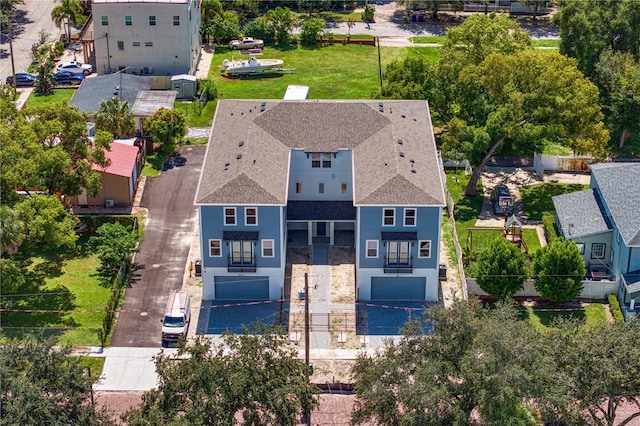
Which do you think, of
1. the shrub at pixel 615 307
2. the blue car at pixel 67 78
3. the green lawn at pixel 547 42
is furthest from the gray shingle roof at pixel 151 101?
the shrub at pixel 615 307

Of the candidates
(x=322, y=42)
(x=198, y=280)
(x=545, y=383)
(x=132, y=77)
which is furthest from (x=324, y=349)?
(x=322, y=42)

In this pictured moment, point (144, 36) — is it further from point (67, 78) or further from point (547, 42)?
point (547, 42)

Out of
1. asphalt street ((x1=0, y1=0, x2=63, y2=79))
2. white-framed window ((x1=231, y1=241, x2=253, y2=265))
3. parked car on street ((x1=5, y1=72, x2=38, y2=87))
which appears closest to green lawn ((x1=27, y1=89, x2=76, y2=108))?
parked car on street ((x1=5, y1=72, x2=38, y2=87))

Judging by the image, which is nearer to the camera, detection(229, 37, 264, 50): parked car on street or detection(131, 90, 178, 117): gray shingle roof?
detection(131, 90, 178, 117): gray shingle roof

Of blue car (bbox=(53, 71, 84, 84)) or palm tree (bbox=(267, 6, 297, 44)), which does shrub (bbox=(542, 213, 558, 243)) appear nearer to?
palm tree (bbox=(267, 6, 297, 44))

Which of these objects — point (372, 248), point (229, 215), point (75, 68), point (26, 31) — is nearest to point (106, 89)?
point (75, 68)

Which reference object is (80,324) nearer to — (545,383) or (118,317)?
(118,317)
